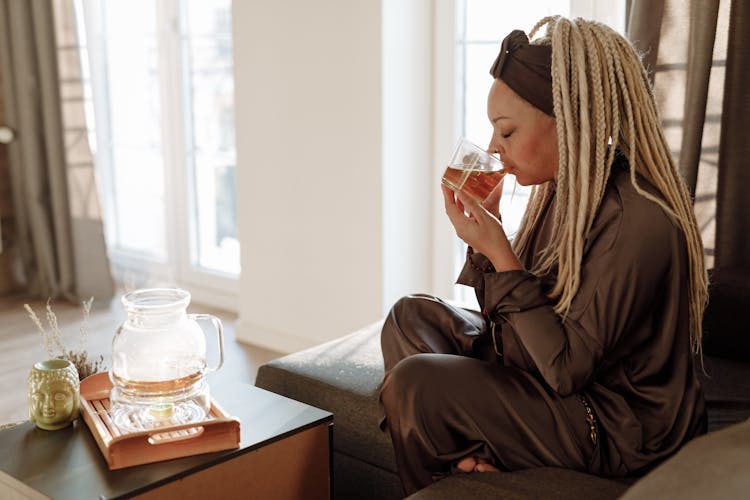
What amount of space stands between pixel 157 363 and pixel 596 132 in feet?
2.91

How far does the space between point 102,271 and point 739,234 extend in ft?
9.91

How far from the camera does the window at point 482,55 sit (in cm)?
316

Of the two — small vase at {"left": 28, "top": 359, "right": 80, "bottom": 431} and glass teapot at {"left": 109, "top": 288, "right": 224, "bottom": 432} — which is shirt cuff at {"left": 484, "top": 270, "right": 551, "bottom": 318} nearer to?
glass teapot at {"left": 109, "top": 288, "right": 224, "bottom": 432}

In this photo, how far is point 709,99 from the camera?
2531 mm

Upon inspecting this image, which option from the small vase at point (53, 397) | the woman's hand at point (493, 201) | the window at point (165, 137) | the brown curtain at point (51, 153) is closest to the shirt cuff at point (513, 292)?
the woman's hand at point (493, 201)

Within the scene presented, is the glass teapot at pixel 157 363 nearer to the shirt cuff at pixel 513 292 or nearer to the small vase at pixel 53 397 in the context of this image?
the small vase at pixel 53 397

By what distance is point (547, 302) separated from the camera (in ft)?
5.39

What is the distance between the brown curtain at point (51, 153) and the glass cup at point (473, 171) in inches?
119

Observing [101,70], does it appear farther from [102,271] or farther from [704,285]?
[704,285]

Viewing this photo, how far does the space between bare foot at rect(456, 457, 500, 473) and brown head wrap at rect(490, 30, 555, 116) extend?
2.09 feet

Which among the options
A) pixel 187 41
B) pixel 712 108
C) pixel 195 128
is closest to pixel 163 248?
pixel 195 128

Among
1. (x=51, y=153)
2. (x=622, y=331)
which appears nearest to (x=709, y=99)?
(x=622, y=331)

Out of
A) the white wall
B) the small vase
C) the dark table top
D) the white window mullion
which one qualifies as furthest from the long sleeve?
the white window mullion

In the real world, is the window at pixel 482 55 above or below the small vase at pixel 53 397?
above
